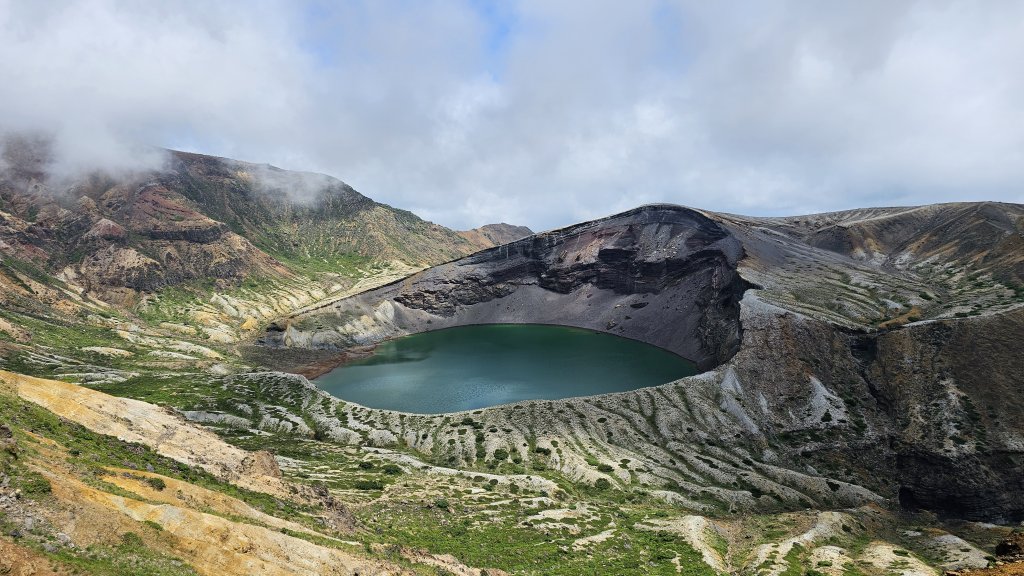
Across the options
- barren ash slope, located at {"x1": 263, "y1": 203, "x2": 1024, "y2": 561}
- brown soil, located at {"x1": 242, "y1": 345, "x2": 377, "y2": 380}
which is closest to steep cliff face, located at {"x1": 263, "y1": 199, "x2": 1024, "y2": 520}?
barren ash slope, located at {"x1": 263, "y1": 203, "x2": 1024, "y2": 561}

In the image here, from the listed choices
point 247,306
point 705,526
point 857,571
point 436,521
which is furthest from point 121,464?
point 247,306

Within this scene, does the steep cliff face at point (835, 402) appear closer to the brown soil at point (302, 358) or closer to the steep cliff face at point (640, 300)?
the steep cliff face at point (640, 300)

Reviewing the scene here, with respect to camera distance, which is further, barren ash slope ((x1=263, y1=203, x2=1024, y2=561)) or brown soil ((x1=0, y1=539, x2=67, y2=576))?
barren ash slope ((x1=263, y1=203, x2=1024, y2=561))

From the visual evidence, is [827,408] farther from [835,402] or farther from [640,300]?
[640,300]

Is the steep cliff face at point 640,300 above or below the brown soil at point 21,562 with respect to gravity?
above

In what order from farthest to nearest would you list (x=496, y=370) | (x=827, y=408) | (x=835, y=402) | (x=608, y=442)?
1. (x=496, y=370)
2. (x=835, y=402)
3. (x=827, y=408)
4. (x=608, y=442)

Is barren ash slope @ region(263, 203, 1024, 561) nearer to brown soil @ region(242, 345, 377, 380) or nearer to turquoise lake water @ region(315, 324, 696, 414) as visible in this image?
turquoise lake water @ region(315, 324, 696, 414)

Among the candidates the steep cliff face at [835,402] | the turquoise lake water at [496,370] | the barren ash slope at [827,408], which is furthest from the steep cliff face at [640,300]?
the turquoise lake water at [496,370]

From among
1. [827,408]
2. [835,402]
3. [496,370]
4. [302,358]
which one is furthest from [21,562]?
[302,358]
